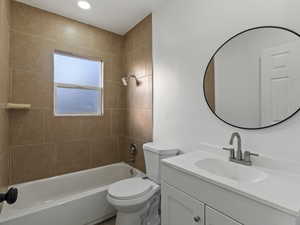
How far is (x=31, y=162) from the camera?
1.98 meters

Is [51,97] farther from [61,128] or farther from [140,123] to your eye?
[140,123]

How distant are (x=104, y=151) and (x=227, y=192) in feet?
6.81

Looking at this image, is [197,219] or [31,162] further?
[31,162]

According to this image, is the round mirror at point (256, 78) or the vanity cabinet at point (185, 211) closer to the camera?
the vanity cabinet at point (185, 211)

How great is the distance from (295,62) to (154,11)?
1725mm

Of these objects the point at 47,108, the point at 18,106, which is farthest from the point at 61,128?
the point at 18,106

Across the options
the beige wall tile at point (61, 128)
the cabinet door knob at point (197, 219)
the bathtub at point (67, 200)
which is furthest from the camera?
the beige wall tile at point (61, 128)

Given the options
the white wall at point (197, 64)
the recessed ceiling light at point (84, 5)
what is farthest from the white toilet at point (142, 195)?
the recessed ceiling light at point (84, 5)

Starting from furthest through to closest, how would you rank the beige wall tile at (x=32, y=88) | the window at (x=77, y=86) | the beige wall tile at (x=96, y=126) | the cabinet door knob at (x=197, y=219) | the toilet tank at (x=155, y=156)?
1. the beige wall tile at (x=96, y=126)
2. the window at (x=77, y=86)
3. the beige wall tile at (x=32, y=88)
4. the toilet tank at (x=155, y=156)
5. the cabinet door knob at (x=197, y=219)

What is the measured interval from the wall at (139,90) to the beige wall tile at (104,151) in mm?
143

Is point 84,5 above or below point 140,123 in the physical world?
above

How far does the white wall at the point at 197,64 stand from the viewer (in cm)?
103

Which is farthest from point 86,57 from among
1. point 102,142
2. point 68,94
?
point 102,142

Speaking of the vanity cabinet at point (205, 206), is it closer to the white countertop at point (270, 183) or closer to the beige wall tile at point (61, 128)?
the white countertop at point (270, 183)
